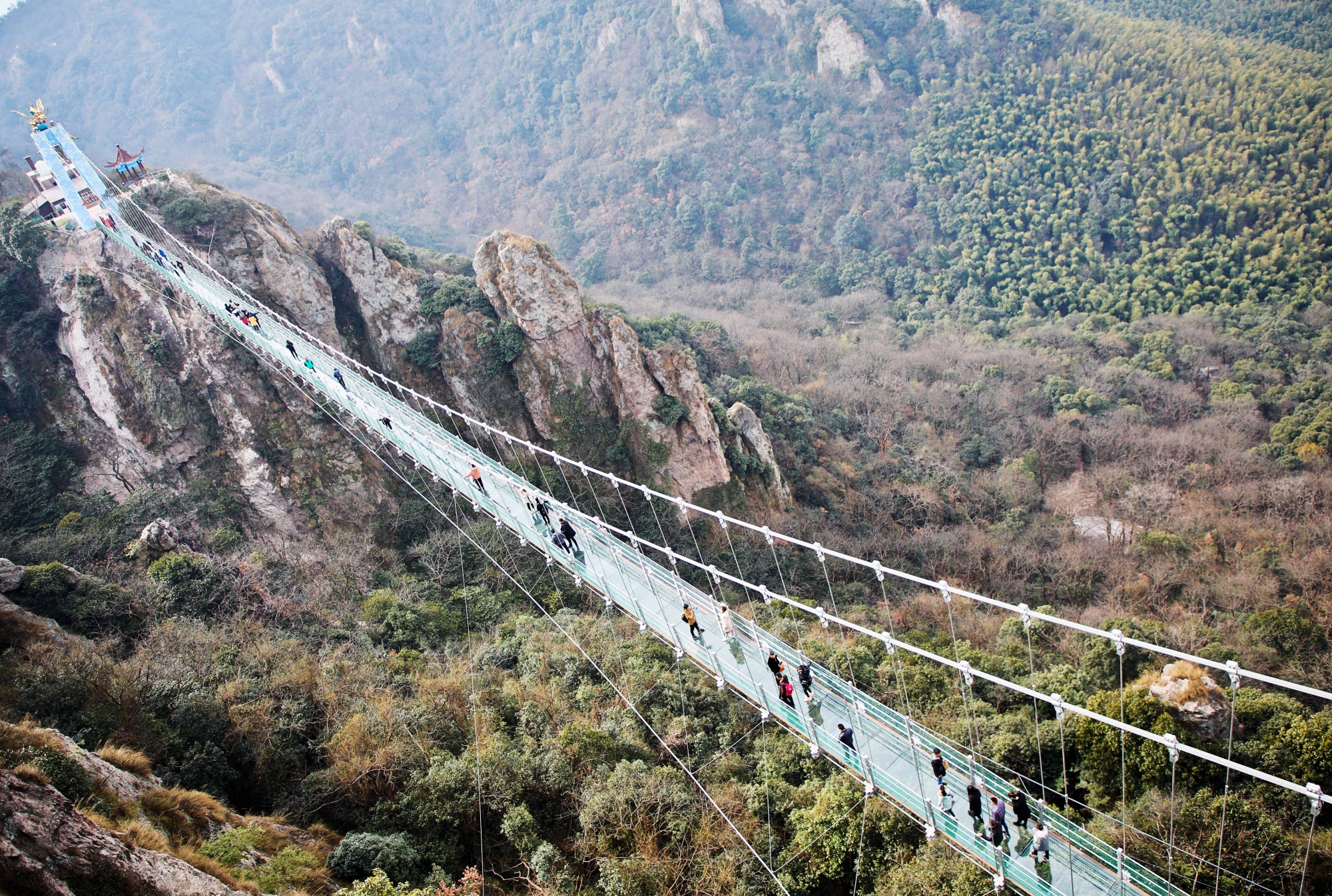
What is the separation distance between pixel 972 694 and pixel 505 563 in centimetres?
1037

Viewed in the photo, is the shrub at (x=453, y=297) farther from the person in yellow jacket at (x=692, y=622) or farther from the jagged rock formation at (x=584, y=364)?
the person in yellow jacket at (x=692, y=622)

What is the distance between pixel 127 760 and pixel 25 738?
1537 mm

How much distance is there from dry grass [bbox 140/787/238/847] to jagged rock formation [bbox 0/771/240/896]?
1.34 meters

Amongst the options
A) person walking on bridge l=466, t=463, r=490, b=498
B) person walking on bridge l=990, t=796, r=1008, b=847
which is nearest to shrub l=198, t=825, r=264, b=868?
person walking on bridge l=466, t=463, r=490, b=498

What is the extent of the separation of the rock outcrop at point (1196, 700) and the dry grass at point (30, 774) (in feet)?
43.0

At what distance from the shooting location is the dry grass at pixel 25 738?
7.57 m

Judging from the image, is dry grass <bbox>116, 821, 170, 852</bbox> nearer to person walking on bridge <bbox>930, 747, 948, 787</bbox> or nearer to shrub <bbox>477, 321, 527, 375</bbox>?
person walking on bridge <bbox>930, 747, 948, 787</bbox>

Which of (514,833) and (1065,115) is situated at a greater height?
(1065,115)

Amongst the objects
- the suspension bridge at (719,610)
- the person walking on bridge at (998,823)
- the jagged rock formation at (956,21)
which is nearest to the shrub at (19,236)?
the suspension bridge at (719,610)

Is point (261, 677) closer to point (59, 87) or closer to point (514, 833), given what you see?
point (514, 833)

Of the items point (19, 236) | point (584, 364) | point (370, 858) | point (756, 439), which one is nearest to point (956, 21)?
point (756, 439)

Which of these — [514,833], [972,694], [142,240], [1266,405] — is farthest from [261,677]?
[1266,405]

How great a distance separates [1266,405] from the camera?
87.4 ft

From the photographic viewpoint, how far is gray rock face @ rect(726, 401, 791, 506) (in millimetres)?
21875
